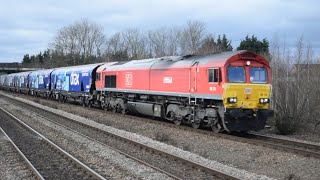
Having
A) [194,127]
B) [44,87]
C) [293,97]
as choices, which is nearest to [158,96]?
[194,127]

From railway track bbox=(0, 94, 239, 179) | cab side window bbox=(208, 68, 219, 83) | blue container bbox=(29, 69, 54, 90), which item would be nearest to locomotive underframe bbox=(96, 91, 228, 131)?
cab side window bbox=(208, 68, 219, 83)

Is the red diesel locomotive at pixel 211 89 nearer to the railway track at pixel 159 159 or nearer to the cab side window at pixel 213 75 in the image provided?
the cab side window at pixel 213 75

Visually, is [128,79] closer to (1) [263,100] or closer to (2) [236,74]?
(2) [236,74]

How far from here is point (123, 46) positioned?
95750mm

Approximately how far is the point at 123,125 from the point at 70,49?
8149 centimetres

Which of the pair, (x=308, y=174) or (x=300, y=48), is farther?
(x=300, y=48)

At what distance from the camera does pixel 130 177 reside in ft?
31.3

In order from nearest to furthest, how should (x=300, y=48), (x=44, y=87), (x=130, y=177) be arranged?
(x=130, y=177), (x=300, y=48), (x=44, y=87)

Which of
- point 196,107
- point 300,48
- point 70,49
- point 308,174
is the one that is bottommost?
point 308,174

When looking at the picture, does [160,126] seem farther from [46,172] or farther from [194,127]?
[46,172]

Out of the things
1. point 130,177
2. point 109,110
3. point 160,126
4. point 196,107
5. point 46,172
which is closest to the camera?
point 130,177

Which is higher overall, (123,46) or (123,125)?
(123,46)

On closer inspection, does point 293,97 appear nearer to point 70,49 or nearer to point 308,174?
point 308,174

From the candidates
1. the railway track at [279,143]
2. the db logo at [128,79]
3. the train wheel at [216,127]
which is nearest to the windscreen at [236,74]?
the train wheel at [216,127]
